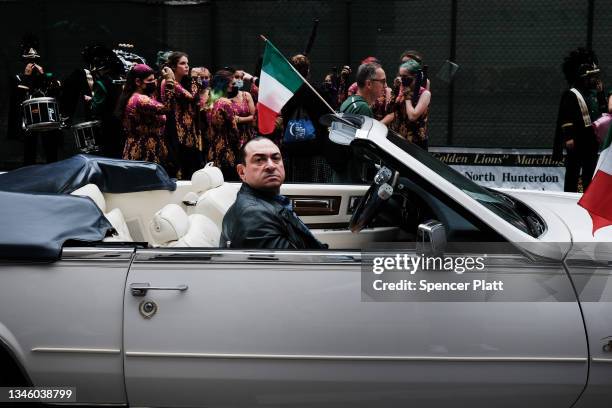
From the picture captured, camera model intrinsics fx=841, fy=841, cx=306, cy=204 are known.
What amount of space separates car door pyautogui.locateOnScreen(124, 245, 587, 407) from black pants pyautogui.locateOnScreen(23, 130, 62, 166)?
7702 millimetres

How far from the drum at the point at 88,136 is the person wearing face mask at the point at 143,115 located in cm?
66

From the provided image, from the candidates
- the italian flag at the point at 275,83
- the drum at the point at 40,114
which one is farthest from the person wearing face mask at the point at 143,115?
the italian flag at the point at 275,83

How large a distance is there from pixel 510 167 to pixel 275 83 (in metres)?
5.87

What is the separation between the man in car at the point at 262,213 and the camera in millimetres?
3516

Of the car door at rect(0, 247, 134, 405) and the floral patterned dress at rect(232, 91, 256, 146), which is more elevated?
the floral patterned dress at rect(232, 91, 256, 146)

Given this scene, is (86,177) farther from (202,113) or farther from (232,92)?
(202,113)

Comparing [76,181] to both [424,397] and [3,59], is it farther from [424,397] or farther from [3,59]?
[3,59]

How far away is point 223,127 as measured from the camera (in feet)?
28.7

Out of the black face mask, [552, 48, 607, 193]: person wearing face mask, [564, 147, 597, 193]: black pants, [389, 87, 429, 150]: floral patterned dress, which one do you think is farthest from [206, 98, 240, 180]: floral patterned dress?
[564, 147, 597, 193]: black pants

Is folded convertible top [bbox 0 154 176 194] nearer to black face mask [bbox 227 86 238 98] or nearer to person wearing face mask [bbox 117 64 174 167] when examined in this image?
person wearing face mask [bbox 117 64 174 167]

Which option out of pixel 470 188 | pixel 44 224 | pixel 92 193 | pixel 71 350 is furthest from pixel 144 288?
pixel 470 188

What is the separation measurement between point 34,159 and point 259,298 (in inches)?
332

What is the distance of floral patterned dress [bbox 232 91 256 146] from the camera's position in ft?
29.1

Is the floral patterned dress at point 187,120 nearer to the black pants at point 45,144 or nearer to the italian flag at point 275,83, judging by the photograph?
the black pants at point 45,144
